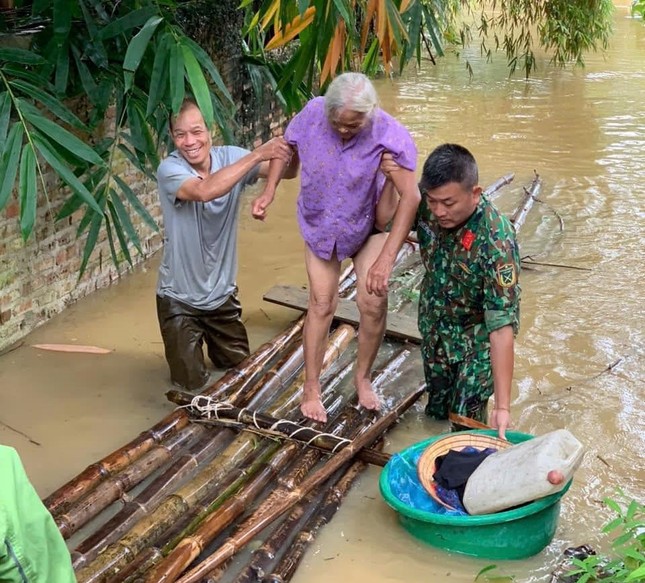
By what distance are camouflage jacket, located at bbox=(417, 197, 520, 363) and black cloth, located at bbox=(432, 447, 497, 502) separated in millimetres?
503

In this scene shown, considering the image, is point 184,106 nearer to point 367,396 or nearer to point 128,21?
point 128,21

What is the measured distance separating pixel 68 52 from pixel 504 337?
108 inches

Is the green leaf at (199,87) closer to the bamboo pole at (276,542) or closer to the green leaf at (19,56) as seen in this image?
the green leaf at (19,56)

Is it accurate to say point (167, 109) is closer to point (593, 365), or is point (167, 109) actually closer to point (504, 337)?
point (504, 337)

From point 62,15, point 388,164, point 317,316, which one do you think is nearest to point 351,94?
point 388,164

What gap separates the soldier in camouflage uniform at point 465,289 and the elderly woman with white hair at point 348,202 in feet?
0.40

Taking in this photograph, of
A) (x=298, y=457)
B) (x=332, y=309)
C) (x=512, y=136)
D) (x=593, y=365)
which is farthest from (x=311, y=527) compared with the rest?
(x=512, y=136)

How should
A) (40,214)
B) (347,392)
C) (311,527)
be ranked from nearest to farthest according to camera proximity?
(311,527) < (347,392) < (40,214)

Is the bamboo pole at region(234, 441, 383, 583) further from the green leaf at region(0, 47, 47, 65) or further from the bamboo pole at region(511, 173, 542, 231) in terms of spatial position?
the bamboo pole at region(511, 173, 542, 231)

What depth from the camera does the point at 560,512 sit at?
373 centimetres

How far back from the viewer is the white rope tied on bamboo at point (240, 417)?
3863 millimetres

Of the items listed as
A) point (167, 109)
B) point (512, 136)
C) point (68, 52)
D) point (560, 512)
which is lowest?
point (560, 512)

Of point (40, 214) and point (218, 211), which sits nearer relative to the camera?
point (218, 211)

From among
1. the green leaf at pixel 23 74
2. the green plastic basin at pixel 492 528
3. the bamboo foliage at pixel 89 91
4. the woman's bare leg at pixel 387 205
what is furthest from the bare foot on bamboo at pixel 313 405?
the green leaf at pixel 23 74
